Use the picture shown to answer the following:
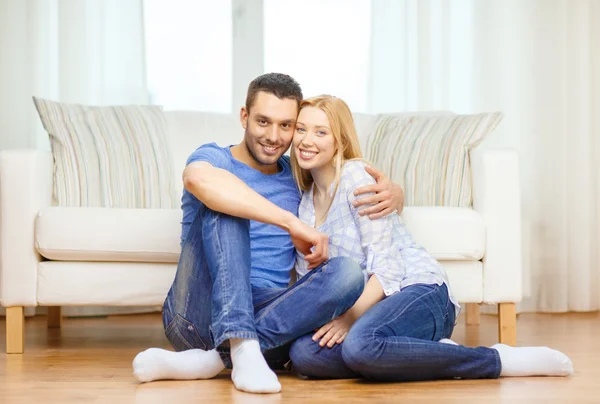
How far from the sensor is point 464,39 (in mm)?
3803

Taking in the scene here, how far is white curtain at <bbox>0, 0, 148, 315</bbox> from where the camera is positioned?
11.7ft

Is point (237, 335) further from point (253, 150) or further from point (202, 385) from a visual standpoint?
point (253, 150)

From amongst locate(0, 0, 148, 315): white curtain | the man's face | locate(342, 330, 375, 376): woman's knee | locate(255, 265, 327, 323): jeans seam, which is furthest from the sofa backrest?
locate(342, 330, 375, 376): woman's knee

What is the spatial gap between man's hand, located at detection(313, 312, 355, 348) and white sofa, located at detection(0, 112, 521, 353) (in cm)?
58

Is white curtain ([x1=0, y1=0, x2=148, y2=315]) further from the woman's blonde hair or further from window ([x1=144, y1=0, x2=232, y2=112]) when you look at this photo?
the woman's blonde hair

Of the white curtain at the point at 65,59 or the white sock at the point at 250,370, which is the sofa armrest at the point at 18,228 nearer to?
the white sock at the point at 250,370

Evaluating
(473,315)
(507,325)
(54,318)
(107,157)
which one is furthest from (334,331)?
(54,318)

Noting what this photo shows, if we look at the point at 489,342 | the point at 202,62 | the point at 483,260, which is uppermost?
the point at 202,62

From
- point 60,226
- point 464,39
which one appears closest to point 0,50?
point 60,226

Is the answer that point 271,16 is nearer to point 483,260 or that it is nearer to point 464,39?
point 464,39

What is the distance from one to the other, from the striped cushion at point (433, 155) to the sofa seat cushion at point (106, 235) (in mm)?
818

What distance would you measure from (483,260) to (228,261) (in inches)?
37.7

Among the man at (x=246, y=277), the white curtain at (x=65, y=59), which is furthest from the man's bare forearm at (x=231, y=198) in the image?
the white curtain at (x=65, y=59)

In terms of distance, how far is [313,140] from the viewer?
6.78ft
